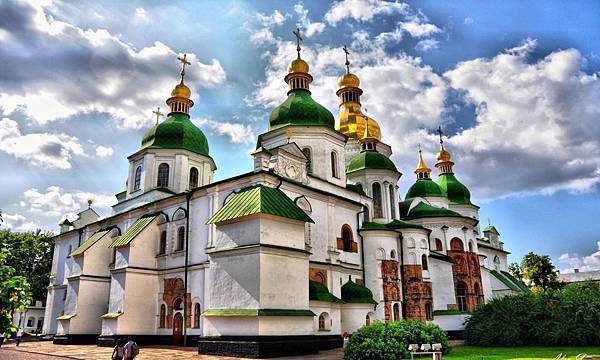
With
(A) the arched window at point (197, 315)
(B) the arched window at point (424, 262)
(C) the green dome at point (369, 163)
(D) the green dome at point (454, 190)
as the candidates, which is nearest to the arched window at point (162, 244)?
(A) the arched window at point (197, 315)

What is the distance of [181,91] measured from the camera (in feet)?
102

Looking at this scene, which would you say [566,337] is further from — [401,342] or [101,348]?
[101,348]

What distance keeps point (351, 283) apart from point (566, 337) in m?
10.0

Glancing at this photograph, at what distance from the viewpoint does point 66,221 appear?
3519cm

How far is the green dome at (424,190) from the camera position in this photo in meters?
35.9

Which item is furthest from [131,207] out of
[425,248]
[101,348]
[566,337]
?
[566,337]

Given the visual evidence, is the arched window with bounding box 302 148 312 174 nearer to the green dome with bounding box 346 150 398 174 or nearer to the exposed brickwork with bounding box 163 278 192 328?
the green dome with bounding box 346 150 398 174

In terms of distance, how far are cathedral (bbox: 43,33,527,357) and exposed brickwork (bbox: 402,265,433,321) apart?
6 cm

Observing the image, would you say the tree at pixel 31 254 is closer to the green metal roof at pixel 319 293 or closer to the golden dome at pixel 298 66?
the golden dome at pixel 298 66

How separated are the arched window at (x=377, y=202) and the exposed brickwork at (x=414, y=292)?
434 cm

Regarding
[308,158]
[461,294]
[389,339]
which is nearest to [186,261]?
[308,158]

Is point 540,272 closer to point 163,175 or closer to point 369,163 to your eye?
point 369,163

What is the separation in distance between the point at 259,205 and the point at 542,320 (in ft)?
49.3

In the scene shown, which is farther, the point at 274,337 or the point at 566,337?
the point at 566,337
